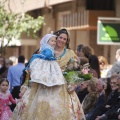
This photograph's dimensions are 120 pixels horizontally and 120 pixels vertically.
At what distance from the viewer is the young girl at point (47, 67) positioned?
1130cm

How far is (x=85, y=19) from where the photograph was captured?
26359mm

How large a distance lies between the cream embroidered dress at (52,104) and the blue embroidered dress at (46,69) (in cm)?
6

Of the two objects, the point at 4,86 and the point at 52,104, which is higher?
the point at 52,104

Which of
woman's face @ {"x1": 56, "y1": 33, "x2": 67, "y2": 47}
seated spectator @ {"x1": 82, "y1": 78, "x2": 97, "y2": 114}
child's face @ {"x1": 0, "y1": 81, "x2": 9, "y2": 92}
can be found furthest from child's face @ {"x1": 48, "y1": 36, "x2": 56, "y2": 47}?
child's face @ {"x1": 0, "y1": 81, "x2": 9, "y2": 92}

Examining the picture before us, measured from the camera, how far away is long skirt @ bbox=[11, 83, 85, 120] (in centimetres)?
1134

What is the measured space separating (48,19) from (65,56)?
2315 centimetres

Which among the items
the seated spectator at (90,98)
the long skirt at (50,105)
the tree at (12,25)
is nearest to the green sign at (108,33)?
the seated spectator at (90,98)

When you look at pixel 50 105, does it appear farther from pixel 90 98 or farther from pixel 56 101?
pixel 90 98

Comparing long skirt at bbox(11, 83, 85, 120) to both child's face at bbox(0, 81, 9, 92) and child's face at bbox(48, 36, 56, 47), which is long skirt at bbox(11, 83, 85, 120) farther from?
child's face at bbox(0, 81, 9, 92)

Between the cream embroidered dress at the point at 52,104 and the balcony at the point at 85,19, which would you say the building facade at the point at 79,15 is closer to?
the balcony at the point at 85,19

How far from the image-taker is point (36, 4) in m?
32.2

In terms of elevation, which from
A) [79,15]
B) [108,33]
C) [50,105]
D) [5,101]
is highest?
[79,15]

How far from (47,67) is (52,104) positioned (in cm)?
54

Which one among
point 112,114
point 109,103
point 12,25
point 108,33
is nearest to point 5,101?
point 109,103
